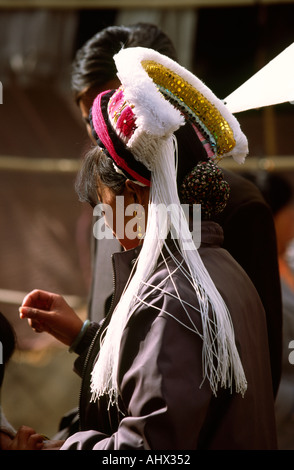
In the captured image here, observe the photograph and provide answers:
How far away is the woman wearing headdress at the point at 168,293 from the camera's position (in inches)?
40.8

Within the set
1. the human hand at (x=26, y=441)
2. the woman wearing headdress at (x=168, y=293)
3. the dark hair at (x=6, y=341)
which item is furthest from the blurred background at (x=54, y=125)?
the woman wearing headdress at (x=168, y=293)

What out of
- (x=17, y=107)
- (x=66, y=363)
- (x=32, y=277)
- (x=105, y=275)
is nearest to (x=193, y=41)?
(x=17, y=107)

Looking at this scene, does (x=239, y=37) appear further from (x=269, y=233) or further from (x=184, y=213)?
(x=184, y=213)

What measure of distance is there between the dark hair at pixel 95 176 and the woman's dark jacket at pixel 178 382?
126 millimetres

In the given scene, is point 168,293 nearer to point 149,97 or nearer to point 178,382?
point 178,382

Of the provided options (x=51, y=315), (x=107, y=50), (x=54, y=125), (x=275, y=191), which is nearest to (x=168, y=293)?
(x=51, y=315)

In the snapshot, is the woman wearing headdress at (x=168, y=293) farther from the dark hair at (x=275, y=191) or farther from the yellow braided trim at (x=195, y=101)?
the dark hair at (x=275, y=191)

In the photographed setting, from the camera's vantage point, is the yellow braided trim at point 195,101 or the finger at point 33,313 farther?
the finger at point 33,313

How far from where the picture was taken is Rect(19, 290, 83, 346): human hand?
1410 mm

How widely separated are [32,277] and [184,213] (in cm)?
336

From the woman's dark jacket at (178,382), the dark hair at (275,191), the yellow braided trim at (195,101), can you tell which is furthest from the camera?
the dark hair at (275,191)

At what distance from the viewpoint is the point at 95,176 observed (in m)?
1.23

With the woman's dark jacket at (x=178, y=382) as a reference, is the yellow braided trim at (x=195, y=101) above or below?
above

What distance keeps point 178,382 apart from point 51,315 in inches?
18.2
